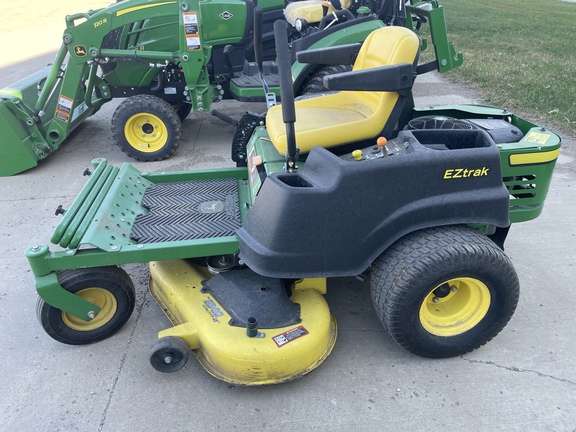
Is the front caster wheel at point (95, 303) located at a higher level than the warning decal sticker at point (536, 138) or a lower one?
lower

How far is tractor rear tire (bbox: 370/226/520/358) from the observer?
219 centimetres

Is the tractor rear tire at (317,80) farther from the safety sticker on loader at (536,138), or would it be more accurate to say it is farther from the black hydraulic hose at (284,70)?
the black hydraulic hose at (284,70)

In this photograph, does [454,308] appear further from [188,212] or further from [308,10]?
[308,10]

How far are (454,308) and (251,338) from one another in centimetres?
105

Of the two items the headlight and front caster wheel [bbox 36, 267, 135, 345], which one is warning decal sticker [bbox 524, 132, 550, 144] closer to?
front caster wheel [bbox 36, 267, 135, 345]

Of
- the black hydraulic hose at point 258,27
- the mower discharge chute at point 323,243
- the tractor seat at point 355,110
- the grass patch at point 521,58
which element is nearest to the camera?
the mower discharge chute at point 323,243

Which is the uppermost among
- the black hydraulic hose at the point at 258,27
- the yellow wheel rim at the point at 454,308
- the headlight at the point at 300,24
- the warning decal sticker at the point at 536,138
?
the black hydraulic hose at the point at 258,27

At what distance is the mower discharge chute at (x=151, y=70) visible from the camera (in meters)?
4.57

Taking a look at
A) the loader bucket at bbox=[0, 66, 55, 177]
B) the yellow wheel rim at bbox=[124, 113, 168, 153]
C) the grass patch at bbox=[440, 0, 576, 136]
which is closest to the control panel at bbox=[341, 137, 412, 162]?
the yellow wheel rim at bbox=[124, 113, 168, 153]

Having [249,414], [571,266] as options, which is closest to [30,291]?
[249,414]

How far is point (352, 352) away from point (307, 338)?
391 millimetres

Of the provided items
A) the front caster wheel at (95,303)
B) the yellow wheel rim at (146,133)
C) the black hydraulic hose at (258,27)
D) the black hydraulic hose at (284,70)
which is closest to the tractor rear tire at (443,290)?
the black hydraulic hose at (284,70)

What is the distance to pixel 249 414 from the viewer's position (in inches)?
87.4

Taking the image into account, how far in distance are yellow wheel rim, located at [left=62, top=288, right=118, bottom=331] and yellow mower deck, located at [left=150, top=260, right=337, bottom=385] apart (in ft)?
1.04
